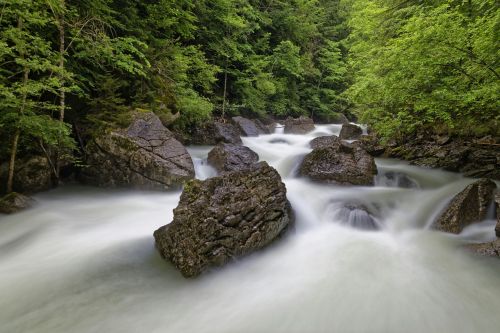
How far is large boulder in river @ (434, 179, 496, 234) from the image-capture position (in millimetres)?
5281

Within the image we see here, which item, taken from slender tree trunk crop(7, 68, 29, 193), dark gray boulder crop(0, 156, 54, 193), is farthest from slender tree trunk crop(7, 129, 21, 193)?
dark gray boulder crop(0, 156, 54, 193)

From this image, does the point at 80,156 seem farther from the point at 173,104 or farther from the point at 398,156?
the point at 398,156

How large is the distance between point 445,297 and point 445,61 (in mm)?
3917

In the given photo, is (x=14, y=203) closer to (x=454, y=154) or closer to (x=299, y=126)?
(x=454, y=154)

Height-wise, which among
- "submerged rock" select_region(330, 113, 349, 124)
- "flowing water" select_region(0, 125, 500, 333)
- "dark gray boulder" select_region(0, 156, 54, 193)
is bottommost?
"flowing water" select_region(0, 125, 500, 333)

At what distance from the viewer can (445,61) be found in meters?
5.26

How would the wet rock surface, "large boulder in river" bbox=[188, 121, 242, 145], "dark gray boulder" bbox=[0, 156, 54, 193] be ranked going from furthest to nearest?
"large boulder in river" bbox=[188, 121, 242, 145]
the wet rock surface
"dark gray boulder" bbox=[0, 156, 54, 193]

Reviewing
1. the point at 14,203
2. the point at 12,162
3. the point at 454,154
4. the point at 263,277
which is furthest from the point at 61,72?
the point at 454,154

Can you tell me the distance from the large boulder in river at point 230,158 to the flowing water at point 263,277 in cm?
222

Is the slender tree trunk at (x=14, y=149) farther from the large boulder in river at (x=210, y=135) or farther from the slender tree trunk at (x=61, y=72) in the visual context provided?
the large boulder in river at (x=210, y=135)

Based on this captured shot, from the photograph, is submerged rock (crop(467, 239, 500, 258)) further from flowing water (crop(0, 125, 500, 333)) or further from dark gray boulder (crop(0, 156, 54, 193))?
dark gray boulder (crop(0, 156, 54, 193))

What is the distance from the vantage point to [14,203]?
5762mm

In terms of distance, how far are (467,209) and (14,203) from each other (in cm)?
842

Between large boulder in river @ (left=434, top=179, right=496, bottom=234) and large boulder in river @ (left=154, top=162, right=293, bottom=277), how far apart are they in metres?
2.96
